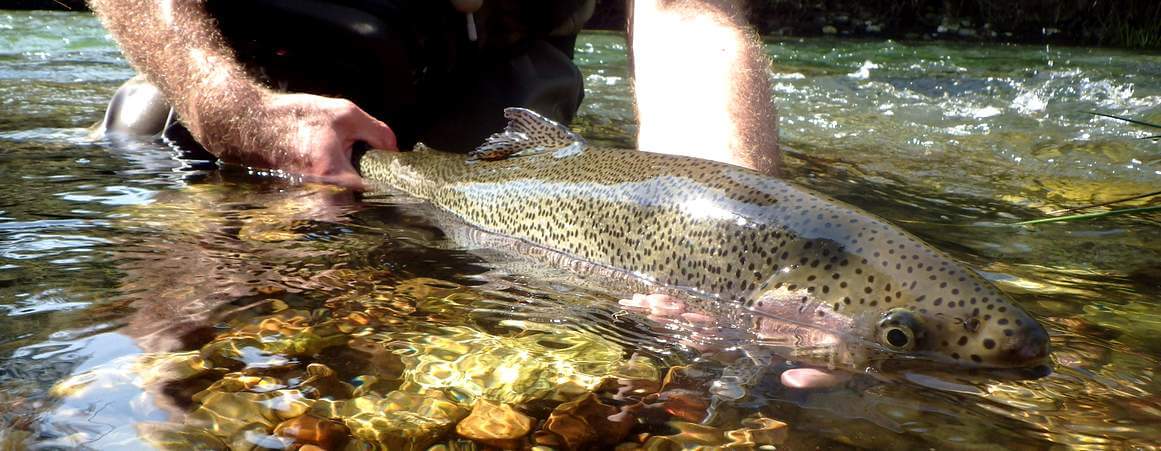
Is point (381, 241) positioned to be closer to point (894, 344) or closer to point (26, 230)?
point (26, 230)

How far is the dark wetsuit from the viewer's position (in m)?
4.08

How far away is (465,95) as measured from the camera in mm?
4762

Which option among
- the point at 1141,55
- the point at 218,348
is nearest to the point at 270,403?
the point at 218,348

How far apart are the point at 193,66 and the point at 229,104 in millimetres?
278

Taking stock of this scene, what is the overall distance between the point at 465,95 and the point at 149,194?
195 cm

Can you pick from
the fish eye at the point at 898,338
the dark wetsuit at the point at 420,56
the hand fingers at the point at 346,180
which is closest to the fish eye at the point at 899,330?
the fish eye at the point at 898,338

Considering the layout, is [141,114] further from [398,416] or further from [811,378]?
[811,378]

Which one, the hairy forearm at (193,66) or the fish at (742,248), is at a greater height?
the hairy forearm at (193,66)

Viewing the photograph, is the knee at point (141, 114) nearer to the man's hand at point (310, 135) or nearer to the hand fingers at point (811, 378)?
the man's hand at point (310, 135)

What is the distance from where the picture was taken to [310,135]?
133 inches

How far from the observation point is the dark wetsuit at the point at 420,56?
4.08m

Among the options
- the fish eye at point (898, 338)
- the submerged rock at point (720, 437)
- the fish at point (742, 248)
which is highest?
the fish at point (742, 248)

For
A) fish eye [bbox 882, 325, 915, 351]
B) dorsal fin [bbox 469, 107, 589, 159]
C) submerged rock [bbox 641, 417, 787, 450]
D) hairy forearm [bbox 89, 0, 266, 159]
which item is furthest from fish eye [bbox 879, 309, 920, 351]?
hairy forearm [bbox 89, 0, 266, 159]

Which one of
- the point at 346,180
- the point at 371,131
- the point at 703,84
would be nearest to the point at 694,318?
the point at 703,84
